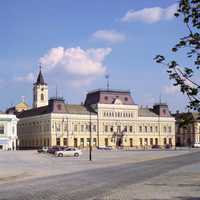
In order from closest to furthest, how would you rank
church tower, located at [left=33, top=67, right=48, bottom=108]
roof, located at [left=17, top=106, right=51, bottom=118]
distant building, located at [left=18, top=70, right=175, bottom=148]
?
distant building, located at [left=18, top=70, right=175, bottom=148] → roof, located at [left=17, top=106, right=51, bottom=118] → church tower, located at [left=33, top=67, right=48, bottom=108]

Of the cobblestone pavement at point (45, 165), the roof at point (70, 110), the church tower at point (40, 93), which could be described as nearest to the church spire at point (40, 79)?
the church tower at point (40, 93)

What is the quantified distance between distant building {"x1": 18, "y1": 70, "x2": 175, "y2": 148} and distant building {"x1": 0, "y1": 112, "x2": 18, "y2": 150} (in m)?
9.76

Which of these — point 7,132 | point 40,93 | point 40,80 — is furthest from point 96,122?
point 40,80

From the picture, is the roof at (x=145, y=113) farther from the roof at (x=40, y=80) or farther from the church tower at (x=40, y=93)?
the roof at (x=40, y=80)

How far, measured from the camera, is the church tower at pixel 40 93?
6152 inches

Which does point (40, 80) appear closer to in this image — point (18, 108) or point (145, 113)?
point (18, 108)

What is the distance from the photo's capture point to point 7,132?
12356 centimetres

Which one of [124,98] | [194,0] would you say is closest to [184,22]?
[194,0]

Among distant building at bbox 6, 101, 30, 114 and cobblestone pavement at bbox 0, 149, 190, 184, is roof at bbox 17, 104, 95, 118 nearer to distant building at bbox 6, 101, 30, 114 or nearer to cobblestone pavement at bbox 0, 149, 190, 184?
distant building at bbox 6, 101, 30, 114

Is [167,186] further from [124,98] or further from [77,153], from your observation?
[124,98]

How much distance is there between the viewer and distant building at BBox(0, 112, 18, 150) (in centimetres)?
12238

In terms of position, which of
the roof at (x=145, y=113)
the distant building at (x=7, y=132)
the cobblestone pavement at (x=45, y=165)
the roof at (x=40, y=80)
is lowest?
the cobblestone pavement at (x=45, y=165)

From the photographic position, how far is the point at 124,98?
14712cm

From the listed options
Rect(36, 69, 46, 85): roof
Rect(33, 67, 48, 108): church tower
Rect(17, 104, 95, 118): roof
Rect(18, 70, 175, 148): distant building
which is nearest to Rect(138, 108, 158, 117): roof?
Rect(18, 70, 175, 148): distant building
